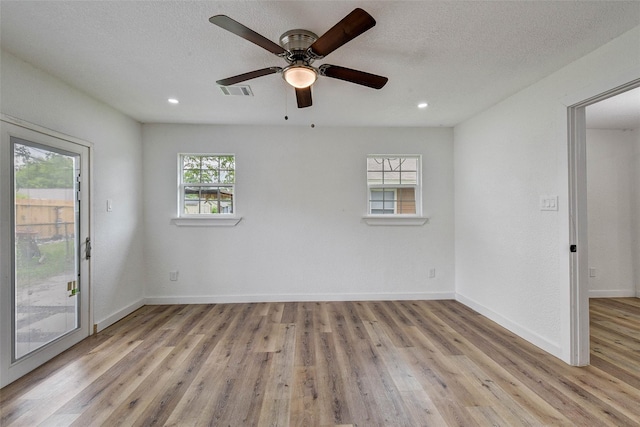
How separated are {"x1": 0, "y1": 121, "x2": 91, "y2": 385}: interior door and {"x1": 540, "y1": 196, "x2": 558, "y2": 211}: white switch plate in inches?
170

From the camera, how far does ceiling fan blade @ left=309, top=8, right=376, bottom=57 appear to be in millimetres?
1295

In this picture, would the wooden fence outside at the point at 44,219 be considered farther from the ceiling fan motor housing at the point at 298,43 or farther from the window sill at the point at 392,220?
the window sill at the point at 392,220

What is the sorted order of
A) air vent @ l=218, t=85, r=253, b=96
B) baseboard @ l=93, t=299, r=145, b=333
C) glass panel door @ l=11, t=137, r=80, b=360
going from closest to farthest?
glass panel door @ l=11, t=137, r=80, b=360 < air vent @ l=218, t=85, r=253, b=96 < baseboard @ l=93, t=299, r=145, b=333

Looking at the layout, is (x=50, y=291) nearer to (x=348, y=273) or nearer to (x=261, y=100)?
(x=261, y=100)

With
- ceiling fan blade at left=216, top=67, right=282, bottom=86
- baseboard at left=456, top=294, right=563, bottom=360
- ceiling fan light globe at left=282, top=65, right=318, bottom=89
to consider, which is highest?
ceiling fan blade at left=216, top=67, right=282, bottom=86

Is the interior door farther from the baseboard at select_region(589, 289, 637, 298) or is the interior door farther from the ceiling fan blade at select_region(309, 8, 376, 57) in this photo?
the baseboard at select_region(589, 289, 637, 298)

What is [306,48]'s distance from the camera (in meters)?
1.69

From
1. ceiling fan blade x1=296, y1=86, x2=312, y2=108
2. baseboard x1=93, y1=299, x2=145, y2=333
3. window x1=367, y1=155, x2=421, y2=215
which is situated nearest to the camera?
ceiling fan blade x1=296, y1=86, x2=312, y2=108

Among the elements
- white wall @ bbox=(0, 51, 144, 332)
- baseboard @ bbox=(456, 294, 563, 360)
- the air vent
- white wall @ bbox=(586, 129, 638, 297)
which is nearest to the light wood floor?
baseboard @ bbox=(456, 294, 563, 360)

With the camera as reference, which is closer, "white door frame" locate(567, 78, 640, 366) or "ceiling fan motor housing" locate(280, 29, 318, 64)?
"ceiling fan motor housing" locate(280, 29, 318, 64)

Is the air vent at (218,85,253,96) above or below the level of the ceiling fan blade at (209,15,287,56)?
above

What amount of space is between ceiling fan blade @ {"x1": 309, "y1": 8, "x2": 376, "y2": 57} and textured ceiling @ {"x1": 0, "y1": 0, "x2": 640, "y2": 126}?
232 millimetres

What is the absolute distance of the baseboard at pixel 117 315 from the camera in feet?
9.28

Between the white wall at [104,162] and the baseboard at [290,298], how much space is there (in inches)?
16.2
